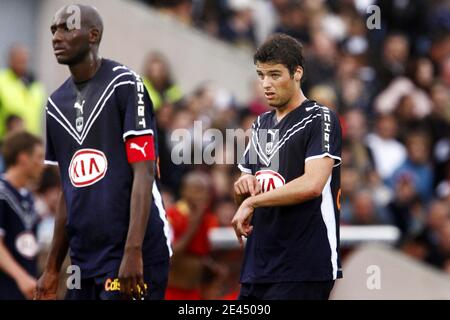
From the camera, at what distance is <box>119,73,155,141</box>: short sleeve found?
7.66 meters

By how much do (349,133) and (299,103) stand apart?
8641mm

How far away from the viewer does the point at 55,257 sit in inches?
317

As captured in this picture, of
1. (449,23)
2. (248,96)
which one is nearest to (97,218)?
(248,96)

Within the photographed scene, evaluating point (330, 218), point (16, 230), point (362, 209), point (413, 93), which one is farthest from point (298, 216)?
point (413, 93)

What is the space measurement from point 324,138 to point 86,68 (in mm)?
1586

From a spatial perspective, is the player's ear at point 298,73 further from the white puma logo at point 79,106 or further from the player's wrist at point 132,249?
the player's wrist at point 132,249

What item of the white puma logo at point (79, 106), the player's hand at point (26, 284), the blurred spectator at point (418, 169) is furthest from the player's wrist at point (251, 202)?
the blurred spectator at point (418, 169)

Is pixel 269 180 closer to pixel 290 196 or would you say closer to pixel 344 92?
pixel 290 196

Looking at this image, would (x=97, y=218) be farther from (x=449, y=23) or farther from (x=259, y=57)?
(x=449, y=23)

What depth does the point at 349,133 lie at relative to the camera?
16.5 meters

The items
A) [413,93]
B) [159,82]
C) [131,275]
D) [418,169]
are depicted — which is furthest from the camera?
[413,93]

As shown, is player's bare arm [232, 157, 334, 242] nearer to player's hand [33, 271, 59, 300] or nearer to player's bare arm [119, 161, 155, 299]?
player's bare arm [119, 161, 155, 299]

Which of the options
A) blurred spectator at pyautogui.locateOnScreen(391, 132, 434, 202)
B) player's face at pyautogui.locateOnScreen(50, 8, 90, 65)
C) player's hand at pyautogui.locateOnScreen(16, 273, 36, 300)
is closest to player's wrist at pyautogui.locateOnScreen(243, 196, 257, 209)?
player's face at pyautogui.locateOnScreen(50, 8, 90, 65)

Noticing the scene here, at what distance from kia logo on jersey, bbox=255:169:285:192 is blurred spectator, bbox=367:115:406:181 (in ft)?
29.3
